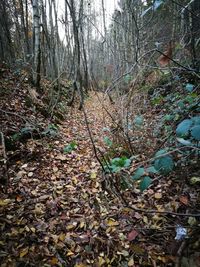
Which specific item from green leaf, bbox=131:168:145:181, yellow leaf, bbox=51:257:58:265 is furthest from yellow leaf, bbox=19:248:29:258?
green leaf, bbox=131:168:145:181

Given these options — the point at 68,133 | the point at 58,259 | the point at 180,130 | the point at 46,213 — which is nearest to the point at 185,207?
the point at 180,130

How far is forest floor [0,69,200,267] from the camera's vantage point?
1.89 m

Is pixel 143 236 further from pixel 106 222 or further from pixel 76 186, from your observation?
pixel 76 186

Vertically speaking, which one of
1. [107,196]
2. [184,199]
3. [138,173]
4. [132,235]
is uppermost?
[138,173]

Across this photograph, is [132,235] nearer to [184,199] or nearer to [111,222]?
[111,222]

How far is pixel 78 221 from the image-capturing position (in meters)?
2.33

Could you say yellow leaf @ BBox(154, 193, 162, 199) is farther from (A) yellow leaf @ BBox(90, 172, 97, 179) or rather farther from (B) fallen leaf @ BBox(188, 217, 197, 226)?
(A) yellow leaf @ BBox(90, 172, 97, 179)

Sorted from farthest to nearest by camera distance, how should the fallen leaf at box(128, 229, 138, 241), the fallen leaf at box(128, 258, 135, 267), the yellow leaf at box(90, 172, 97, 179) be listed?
1. the yellow leaf at box(90, 172, 97, 179)
2. the fallen leaf at box(128, 229, 138, 241)
3. the fallen leaf at box(128, 258, 135, 267)

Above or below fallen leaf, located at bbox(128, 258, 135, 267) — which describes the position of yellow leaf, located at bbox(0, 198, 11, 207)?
above

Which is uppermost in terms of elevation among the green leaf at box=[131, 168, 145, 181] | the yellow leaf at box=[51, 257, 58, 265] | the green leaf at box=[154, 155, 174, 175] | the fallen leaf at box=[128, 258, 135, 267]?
the green leaf at box=[154, 155, 174, 175]

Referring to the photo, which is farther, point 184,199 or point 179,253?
point 184,199

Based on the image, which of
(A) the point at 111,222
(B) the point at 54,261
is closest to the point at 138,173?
(A) the point at 111,222

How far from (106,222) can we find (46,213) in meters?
A: 0.66

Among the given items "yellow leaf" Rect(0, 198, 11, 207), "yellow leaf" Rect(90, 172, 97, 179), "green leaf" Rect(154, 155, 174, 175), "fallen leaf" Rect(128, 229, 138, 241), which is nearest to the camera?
"green leaf" Rect(154, 155, 174, 175)
